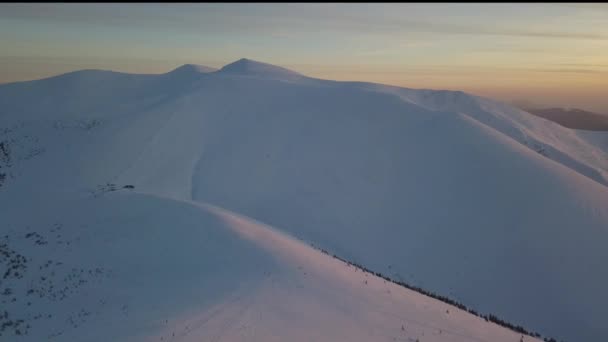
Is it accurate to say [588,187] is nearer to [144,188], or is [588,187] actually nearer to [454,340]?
[454,340]

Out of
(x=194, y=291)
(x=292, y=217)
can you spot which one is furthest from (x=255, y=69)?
(x=194, y=291)

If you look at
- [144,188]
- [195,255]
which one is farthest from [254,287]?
[144,188]

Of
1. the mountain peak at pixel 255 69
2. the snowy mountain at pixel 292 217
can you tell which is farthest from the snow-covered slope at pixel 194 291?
the mountain peak at pixel 255 69

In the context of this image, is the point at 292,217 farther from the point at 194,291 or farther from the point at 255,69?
the point at 255,69

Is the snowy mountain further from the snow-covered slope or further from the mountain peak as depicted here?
the mountain peak

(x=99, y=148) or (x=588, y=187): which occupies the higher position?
(x=588, y=187)

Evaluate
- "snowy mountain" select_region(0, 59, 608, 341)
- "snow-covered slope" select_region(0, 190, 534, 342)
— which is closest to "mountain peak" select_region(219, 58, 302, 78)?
"snowy mountain" select_region(0, 59, 608, 341)
